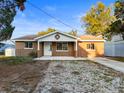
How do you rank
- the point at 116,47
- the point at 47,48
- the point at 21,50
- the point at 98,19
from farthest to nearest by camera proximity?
the point at 98,19, the point at 116,47, the point at 47,48, the point at 21,50

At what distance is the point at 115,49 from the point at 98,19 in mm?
22200

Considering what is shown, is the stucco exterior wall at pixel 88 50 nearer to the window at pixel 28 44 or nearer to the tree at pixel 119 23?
the tree at pixel 119 23

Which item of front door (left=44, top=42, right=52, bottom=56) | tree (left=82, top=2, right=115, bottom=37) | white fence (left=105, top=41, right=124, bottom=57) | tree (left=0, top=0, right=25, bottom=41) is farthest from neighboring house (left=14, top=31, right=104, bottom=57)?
tree (left=82, top=2, right=115, bottom=37)

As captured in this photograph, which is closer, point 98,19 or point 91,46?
point 91,46

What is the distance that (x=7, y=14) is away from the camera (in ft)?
58.6

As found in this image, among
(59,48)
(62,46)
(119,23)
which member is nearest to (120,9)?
(119,23)

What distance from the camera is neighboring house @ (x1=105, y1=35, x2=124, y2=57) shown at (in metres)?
32.4

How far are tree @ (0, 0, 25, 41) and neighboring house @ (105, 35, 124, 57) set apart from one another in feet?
56.3

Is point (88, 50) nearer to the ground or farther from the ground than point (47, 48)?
nearer to the ground

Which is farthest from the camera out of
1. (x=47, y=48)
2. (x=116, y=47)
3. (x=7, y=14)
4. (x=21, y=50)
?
(x=116, y=47)

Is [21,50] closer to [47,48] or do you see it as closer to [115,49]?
[47,48]

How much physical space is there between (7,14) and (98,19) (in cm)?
4076

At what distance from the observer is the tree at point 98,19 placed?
55406 mm

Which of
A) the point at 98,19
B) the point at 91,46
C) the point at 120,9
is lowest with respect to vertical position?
the point at 91,46
